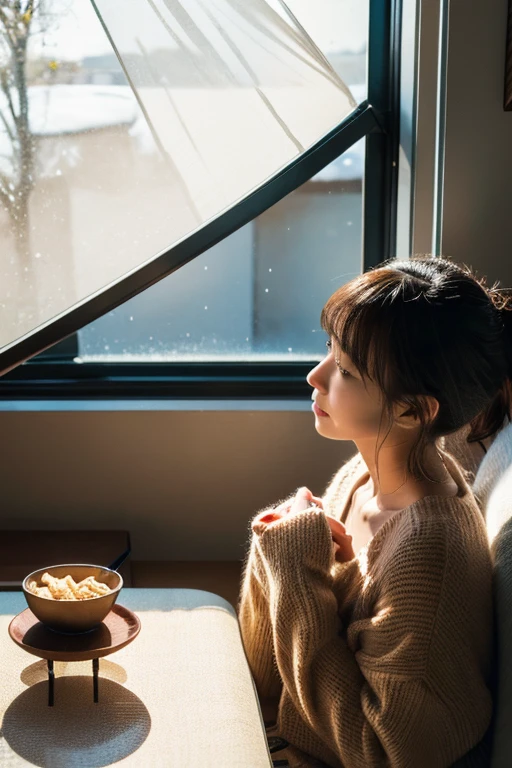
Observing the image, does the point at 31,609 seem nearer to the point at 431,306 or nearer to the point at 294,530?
the point at 294,530

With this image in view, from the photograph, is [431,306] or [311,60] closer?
[431,306]

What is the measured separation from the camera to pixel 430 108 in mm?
1508

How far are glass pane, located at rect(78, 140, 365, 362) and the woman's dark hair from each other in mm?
904

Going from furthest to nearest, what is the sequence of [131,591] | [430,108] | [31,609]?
[430,108] → [131,591] → [31,609]

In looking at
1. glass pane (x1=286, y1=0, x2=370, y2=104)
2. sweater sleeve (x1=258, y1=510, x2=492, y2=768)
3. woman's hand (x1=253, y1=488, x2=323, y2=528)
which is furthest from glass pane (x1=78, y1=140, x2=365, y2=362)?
sweater sleeve (x1=258, y1=510, x2=492, y2=768)

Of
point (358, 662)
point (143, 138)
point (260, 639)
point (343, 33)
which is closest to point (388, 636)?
point (358, 662)

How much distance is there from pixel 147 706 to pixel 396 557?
317 millimetres

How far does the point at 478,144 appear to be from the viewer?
1421 mm

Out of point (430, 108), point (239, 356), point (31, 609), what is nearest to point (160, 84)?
point (430, 108)

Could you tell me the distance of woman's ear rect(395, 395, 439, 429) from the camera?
3.26 ft

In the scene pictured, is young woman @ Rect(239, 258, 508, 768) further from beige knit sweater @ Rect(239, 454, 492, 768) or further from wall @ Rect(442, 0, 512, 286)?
wall @ Rect(442, 0, 512, 286)

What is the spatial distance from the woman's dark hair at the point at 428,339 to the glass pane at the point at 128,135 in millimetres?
650

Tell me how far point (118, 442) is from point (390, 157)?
85cm

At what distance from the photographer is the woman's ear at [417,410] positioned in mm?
994
